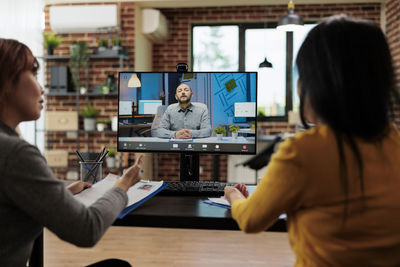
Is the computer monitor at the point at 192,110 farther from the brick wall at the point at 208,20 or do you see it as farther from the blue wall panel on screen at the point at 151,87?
the brick wall at the point at 208,20

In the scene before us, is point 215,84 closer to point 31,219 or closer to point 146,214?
point 146,214

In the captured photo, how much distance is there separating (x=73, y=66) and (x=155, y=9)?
1.42 meters

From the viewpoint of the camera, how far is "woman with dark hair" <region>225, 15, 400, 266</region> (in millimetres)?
723

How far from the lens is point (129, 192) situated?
136 centimetres

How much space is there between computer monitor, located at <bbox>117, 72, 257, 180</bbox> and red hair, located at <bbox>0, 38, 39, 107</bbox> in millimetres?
796

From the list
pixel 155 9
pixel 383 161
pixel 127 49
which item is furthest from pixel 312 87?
pixel 155 9

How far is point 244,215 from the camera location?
0.86 metres

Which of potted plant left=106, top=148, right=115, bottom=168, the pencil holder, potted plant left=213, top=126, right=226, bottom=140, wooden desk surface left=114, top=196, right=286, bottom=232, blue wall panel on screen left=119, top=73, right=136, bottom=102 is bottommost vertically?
potted plant left=106, top=148, right=115, bottom=168

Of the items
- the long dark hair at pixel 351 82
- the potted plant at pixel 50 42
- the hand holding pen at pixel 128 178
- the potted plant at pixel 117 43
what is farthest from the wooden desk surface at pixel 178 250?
the potted plant at pixel 50 42

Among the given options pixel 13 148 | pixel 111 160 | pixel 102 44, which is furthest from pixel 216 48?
pixel 13 148

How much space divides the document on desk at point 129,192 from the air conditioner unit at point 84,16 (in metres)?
3.81

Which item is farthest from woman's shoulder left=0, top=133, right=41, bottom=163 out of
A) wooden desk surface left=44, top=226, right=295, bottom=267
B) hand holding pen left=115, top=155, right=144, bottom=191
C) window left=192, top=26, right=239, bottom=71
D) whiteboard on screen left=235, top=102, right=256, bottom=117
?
window left=192, top=26, right=239, bottom=71

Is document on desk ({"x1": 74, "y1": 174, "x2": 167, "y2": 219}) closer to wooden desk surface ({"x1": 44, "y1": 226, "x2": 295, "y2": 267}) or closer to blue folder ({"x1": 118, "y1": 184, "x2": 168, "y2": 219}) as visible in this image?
blue folder ({"x1": 118, "y1": 184, "x2": 168, "y2": 219})

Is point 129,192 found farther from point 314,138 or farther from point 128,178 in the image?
point 314,138
